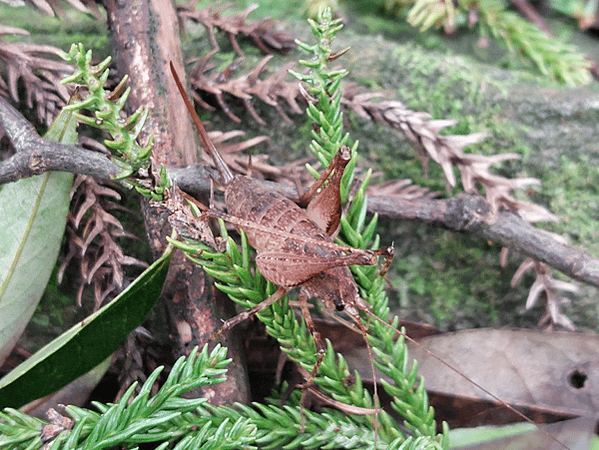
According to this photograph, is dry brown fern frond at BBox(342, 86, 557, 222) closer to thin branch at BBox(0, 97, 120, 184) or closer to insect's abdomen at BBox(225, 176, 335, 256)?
insect's abdomen at BBox(225, 176, 335, 256)

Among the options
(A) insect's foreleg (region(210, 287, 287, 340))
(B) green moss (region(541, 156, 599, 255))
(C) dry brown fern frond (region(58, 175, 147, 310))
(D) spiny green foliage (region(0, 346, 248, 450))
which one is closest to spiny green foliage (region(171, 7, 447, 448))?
(A) insect's foreleg (region(210, 287, 287, 340))

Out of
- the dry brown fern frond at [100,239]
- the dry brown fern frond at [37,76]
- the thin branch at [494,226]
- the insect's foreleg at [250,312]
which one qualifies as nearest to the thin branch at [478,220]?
the thin branch at [494,226]

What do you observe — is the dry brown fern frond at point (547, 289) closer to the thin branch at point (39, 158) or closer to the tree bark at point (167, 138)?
the tree bark at point (167, 138)

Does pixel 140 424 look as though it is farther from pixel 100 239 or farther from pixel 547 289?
pixel 547 289

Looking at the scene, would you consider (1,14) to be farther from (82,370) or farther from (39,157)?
(82,370)

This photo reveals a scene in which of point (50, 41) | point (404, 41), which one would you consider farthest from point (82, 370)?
point (404, 41)
